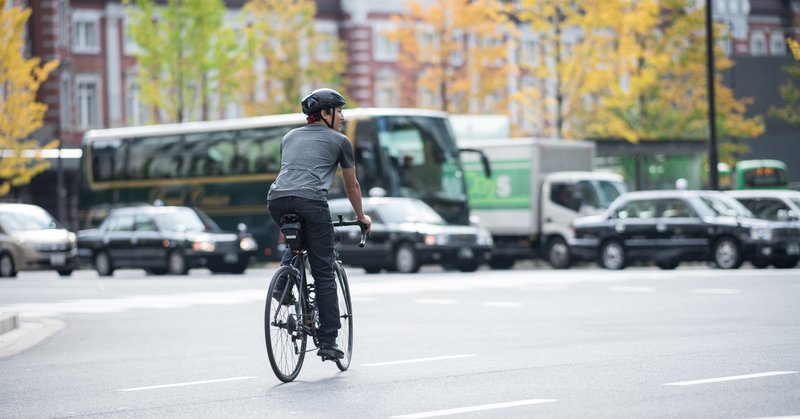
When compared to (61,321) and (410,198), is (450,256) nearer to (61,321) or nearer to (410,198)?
(410,198)

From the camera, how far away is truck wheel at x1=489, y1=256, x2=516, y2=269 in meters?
38.1

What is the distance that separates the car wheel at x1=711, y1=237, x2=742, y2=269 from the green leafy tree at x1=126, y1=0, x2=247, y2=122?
2512 cm

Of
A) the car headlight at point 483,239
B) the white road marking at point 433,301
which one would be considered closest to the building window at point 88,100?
the car headlight at point 483,239

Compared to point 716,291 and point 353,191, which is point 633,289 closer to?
point 716,291

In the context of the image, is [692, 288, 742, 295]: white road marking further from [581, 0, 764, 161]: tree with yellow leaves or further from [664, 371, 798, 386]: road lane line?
[581, 0, 764, 161]: tree with yellow leaves

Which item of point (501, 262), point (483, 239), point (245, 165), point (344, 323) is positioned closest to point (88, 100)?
point (245, 165)

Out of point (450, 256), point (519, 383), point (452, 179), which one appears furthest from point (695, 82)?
point (519, 383)

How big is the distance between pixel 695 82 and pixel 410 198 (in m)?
20.4

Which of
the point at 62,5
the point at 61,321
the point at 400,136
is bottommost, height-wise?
the point at 61,321

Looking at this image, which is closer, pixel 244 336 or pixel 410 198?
pixel 244 336

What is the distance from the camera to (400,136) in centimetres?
3600

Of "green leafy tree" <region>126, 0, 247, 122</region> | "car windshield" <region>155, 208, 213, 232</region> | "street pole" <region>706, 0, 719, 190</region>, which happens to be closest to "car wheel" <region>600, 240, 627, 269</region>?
"street pole" <region>706, 0, 719, 190</region>

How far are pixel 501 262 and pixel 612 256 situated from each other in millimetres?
6909

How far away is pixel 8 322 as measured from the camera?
55.0 feet
